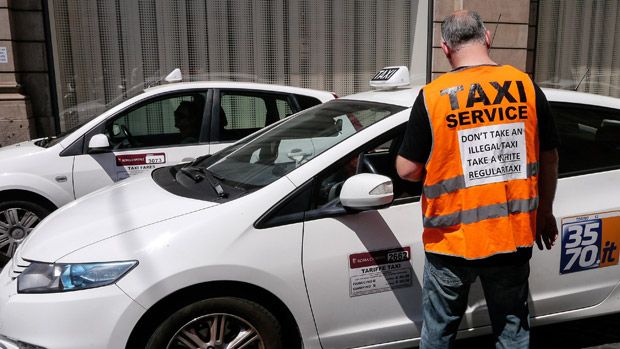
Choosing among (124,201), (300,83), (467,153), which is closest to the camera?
(467,153)

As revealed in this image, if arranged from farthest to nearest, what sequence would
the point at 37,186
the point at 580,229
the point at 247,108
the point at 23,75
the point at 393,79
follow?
1. the point at 23,75
2. the point at 247,108
3. the point at 37,186
4. the point at 393,79
5. the point at 580,229

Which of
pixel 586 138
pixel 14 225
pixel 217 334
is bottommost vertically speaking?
pixel 14 225

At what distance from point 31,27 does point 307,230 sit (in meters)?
8.11

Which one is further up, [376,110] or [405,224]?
[376,110]

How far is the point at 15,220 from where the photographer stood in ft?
17.3

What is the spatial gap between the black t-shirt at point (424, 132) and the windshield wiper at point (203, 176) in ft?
3.32

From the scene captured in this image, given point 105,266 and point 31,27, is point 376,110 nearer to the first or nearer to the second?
point 105,266

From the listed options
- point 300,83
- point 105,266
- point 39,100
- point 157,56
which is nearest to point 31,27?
point 39,100

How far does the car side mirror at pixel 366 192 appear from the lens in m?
2.64

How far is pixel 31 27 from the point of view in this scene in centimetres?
905

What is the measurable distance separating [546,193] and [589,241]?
0.88m

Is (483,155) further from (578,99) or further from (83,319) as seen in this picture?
(83,319)

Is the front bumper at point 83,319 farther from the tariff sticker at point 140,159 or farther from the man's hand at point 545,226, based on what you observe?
the tariff sticker at point 140,159

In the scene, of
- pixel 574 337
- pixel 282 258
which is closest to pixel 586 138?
A: pixel 574 337
